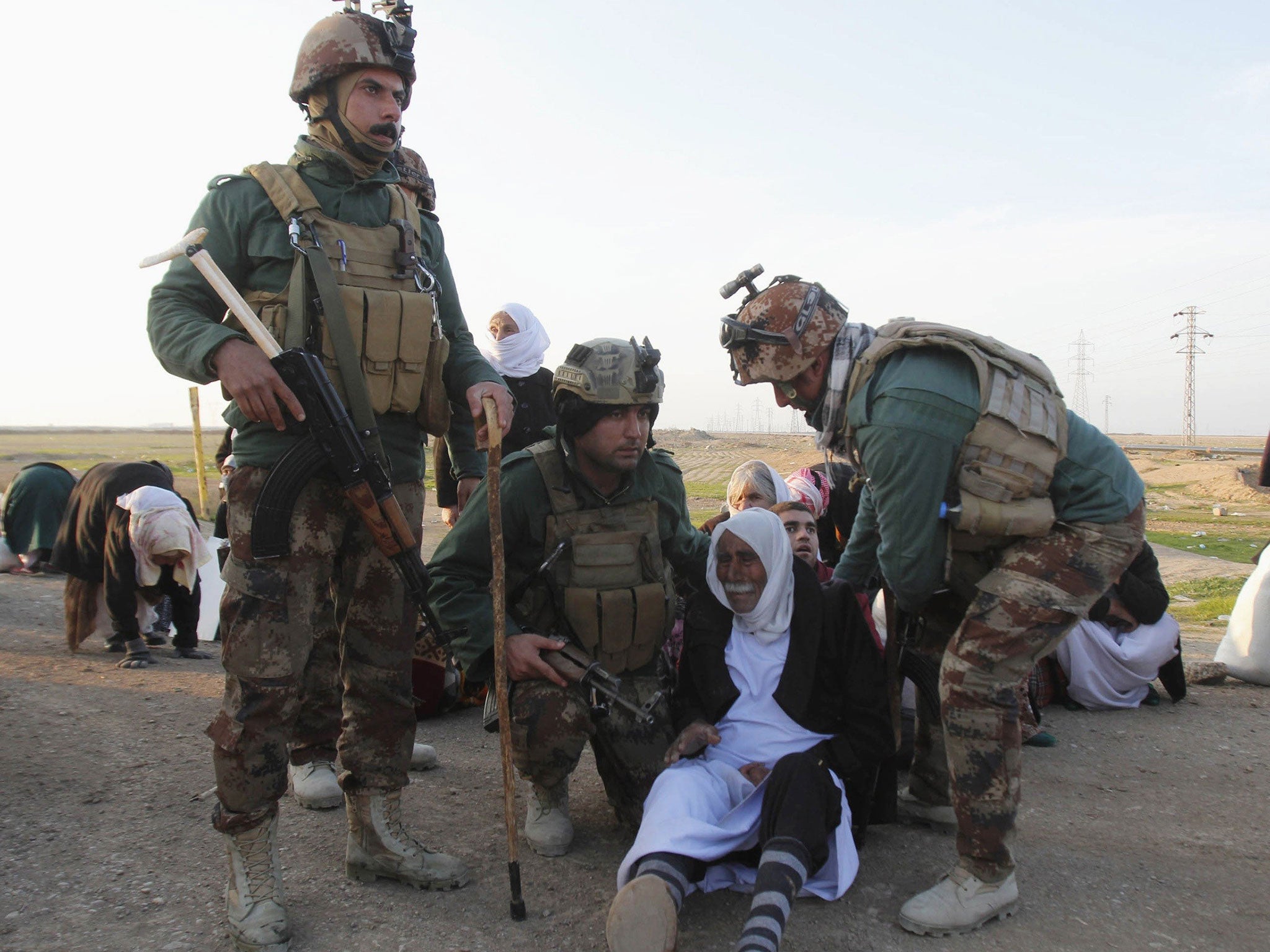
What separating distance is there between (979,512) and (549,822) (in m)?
1.96

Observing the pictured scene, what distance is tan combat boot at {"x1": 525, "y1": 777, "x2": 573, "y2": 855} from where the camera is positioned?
12.0ft

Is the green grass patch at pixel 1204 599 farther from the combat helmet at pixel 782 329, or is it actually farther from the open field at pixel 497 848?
the combat helmet at pixel 782 329

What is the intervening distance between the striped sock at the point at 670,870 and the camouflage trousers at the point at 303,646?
36.0 inches

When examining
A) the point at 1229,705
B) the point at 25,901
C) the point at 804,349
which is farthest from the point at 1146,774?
the point at 25,901

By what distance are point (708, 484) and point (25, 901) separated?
104 ft

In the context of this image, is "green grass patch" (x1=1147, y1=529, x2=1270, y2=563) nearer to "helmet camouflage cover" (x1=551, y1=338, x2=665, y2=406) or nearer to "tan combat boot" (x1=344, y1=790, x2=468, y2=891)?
"helmet camouflage cover" (x1=551, y1=338, x2=665, y2=406)

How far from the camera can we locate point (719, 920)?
3111 mm

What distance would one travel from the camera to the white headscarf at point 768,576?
362 cm

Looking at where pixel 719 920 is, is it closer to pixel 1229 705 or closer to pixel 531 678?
pixel 531 678

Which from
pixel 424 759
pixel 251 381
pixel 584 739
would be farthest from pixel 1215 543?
pixel 251 381

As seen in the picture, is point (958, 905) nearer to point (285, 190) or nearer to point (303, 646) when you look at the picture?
point (303, 646)

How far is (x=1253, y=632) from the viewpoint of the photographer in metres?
6.37

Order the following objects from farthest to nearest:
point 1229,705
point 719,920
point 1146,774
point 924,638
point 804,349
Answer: point 1229,705 < point 1146,774 < point 924,638 < point 804,349 < point 719,920

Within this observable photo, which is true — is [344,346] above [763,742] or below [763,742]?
above
